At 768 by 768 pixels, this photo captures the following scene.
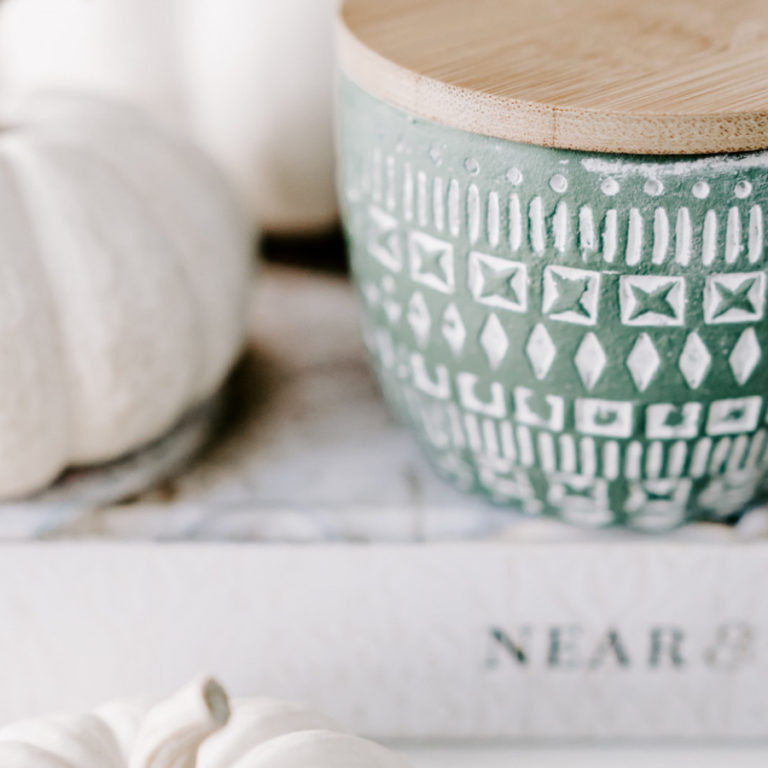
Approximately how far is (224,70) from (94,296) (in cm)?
18

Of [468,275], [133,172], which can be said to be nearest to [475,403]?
[468,275]

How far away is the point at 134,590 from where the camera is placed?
0.38m

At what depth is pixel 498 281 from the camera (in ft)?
1.06

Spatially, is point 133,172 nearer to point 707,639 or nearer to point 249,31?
point 249,31

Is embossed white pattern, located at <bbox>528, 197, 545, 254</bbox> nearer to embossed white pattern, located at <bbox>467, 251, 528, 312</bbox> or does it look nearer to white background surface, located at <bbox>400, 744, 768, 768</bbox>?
embossed white pattern, located at <bbox>467, 251, 528, 312</bbox>

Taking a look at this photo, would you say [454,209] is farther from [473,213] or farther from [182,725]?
[182,725]

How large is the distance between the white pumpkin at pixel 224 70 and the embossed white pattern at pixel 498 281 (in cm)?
21

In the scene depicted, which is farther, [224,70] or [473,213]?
[224,70]

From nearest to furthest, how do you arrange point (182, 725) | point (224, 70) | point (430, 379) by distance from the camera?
point (182, 725) → point (430, 379) → point (224, 70)

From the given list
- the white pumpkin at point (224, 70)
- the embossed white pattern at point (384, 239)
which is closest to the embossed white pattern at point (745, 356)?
the embossed white pattern at point (384, 239)

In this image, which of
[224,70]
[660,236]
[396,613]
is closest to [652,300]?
[660,236]

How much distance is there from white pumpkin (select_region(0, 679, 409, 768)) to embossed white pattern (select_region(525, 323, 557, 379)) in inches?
5.0

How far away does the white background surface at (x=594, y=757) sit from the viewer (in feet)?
1.29

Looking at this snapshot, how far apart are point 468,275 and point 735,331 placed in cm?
8
